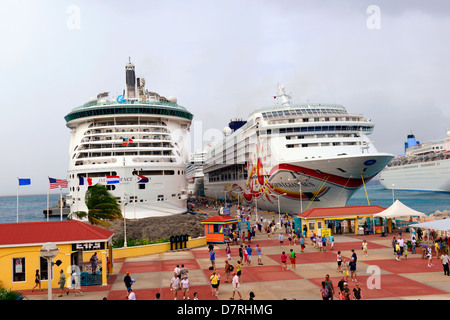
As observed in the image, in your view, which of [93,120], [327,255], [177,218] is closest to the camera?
[327,255]

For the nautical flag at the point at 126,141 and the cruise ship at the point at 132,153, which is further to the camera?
the nautical flag at the point at 126,141

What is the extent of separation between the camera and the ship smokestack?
53.0 meters

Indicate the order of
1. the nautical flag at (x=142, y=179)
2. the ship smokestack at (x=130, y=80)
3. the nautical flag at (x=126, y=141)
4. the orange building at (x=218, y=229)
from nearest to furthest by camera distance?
the orange building at (x=218, y=229), the nautical flag at (x=142, y=179), the nautical flag at (x=126, y=141), the ship smokestack at (x=130, y=80)

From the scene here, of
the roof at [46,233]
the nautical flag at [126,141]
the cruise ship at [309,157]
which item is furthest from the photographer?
the nautical flag at [126,141]

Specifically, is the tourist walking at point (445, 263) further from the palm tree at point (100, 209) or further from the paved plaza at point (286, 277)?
the palm tree at point (100, 209)

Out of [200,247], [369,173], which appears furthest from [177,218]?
[369,173]

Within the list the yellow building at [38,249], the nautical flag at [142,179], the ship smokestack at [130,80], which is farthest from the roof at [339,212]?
the ship smokestack at [130,80]

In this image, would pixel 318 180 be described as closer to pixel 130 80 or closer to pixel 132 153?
pixel 132 153

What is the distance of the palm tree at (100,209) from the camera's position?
30656 millimetres

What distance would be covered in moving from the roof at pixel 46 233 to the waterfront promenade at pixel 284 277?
215 cm

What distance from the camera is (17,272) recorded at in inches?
650

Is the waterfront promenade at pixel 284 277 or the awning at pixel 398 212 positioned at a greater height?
the awning at pixel 398 212
